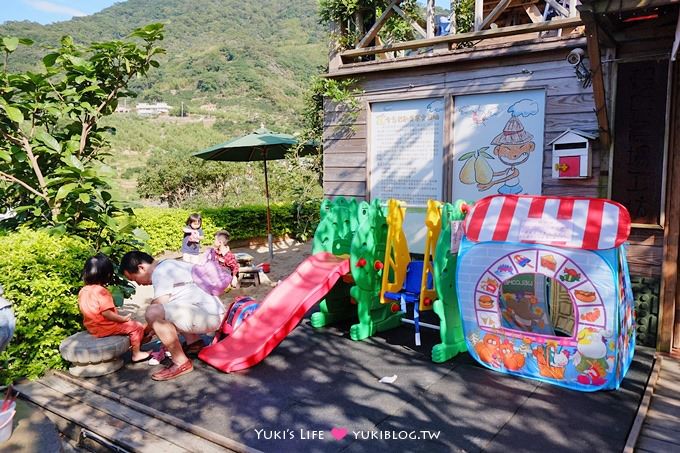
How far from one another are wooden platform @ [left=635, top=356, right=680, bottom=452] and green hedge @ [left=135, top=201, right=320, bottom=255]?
9.02 metres

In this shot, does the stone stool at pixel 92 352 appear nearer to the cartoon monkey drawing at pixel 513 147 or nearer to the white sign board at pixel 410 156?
the white sign board at pixel 410 156

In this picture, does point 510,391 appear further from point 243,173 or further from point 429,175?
point 243,173

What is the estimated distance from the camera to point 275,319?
16.0 ft

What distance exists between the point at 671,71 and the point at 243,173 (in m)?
17.5

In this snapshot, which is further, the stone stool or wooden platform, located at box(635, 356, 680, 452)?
the stone stool

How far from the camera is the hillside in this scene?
39.9m

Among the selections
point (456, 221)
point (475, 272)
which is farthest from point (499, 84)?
point (475, 272)

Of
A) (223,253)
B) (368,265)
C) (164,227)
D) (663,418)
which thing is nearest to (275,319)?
(368,265)

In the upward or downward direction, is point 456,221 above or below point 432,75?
below

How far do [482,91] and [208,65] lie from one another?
6873cm

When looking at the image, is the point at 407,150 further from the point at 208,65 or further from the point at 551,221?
the point at 208,65

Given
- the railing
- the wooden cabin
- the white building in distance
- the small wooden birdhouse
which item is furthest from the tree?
the white building in distance

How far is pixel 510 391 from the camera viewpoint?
→ 398 centimetres

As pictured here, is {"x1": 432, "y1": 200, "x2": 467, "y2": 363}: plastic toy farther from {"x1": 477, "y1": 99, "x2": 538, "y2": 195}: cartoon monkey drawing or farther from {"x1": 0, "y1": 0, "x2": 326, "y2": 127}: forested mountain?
{"x1": 0, "y1": 0, "x2": 326, "y2": 127}: forested mountain
